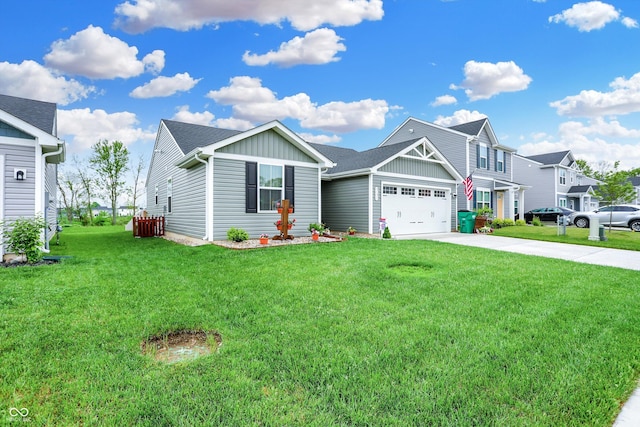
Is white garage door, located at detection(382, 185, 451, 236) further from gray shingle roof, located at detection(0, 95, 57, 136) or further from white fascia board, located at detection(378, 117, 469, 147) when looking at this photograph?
gray shingle roof, located at detection(0, 95, 57, 136)

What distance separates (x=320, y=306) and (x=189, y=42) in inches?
545

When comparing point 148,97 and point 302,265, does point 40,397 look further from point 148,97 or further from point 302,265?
point 148,97

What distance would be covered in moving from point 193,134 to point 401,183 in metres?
9.36

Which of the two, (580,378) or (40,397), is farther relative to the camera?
(580,378)

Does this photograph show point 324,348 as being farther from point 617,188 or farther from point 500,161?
point 500,161

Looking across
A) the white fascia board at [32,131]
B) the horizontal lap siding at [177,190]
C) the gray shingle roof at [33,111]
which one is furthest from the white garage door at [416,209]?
→ the gray shingle roof at [33,111]

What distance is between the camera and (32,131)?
24.0ft

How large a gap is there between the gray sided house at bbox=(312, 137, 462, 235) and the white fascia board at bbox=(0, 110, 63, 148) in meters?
9.68

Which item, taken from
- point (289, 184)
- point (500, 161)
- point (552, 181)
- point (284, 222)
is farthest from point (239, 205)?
point (552, 181)

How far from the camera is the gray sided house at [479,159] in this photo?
1975cm

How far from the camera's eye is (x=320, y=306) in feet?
13.2

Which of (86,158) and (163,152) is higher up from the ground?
(86,158)

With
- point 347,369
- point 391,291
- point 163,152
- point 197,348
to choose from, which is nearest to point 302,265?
point 391,291

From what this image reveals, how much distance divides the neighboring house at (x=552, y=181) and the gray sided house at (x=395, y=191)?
1631 centimetres
